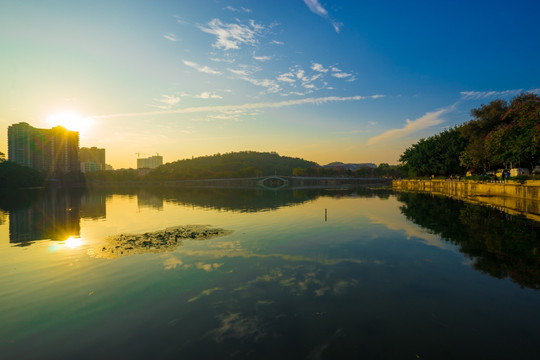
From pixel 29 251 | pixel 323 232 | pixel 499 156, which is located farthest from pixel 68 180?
pixel 499 156

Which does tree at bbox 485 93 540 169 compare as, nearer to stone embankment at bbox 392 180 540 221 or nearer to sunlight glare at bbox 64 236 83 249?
stone embankment at bbox 392 180 540 221

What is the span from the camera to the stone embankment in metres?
41.6

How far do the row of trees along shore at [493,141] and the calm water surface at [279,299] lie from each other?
33.4m

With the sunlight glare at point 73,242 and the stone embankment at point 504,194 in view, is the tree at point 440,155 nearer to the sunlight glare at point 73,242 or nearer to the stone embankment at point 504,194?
the stone embankment at point 504,194

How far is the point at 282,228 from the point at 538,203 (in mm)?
44524

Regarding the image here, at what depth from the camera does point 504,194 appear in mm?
56156

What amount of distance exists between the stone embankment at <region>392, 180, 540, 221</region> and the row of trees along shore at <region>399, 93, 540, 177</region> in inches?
219

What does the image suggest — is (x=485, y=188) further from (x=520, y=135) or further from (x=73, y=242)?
(x=73, y=242)

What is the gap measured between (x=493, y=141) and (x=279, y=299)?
210ft

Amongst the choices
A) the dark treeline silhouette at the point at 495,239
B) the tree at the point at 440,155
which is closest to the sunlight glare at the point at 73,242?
the dark treeline silhouette at the point at 495,239

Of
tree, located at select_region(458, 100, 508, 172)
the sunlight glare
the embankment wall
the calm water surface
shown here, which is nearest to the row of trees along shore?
tree, located at select_region(458, 100, 508, 172)

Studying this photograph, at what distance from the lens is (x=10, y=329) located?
11.0 m

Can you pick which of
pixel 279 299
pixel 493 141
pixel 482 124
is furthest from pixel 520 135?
pixel 279 299

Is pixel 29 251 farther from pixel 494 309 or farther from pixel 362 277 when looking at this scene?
pixel 494 309
